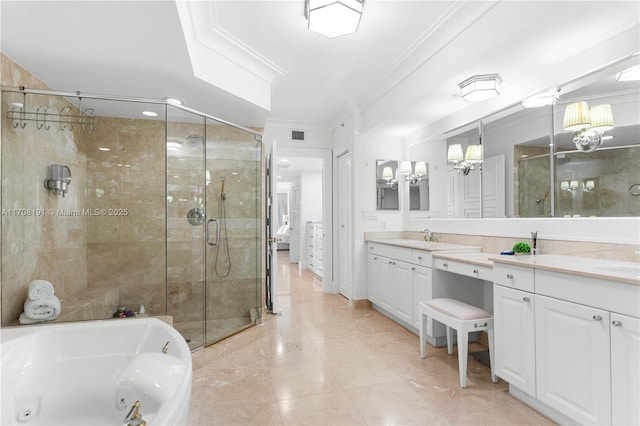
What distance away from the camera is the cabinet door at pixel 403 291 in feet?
11.1

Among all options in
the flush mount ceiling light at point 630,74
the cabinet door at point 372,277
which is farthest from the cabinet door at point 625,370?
the cabinet door at point 372,277

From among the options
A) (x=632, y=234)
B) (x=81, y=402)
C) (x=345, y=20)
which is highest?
(x=345, y=20)

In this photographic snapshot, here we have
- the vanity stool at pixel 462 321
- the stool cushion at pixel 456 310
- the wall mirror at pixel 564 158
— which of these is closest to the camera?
the wall mirror at pixel 564 158

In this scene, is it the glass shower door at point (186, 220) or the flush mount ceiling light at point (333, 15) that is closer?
the flush mount ceiling light at point (333, 15)

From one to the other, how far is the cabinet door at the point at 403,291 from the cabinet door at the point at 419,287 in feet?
0.20

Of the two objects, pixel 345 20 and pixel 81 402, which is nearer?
pixel 81 402

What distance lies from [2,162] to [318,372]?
110 inches

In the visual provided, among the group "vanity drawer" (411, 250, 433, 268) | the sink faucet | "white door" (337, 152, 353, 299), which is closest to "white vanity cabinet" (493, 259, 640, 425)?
"vanity drawer" (411, 250, 433, 268)

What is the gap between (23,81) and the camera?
2.57 m

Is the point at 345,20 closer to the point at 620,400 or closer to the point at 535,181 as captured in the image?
the point at 535,181

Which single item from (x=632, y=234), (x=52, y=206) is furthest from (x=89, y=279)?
(x=632, y=234)

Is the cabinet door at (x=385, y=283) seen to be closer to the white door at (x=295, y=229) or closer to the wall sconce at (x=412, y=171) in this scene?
the wall sconce at (x=412, y=171)

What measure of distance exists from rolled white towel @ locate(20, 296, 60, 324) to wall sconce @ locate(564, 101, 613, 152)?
4.05 meters

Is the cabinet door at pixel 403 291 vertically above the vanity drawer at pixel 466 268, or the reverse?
the vanity drawer at pixel 466 268
